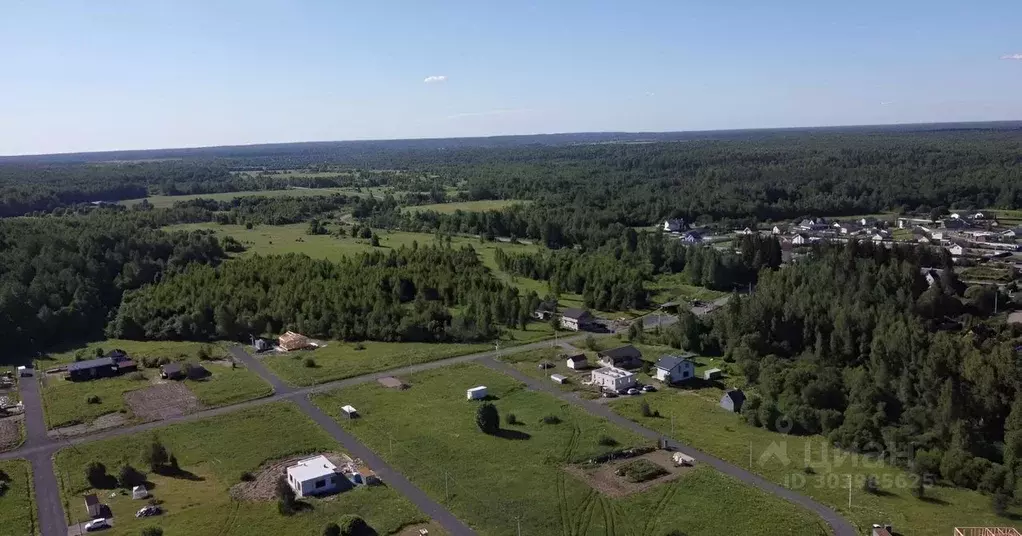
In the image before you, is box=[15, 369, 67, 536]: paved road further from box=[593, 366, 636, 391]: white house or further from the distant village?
the distant village

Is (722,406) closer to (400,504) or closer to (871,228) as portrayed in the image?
(400,504)


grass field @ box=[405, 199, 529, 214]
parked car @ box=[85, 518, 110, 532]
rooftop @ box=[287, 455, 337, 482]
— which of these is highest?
grass field @ box=[405, 199, 529, 214]

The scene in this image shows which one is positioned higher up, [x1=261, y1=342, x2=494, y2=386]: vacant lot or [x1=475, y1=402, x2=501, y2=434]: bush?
[x1=475, y1=402, x2=501, y2=434]: bush

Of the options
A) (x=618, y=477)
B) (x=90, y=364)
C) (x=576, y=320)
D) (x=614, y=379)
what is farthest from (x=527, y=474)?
(x=90, y=364)

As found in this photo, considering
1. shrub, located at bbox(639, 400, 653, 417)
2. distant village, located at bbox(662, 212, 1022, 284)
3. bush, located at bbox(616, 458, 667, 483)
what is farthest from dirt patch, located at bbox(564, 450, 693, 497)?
distant village, located at bbox(662, 212, 1022, 284)

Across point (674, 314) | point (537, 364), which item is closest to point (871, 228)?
point (674, 314)
